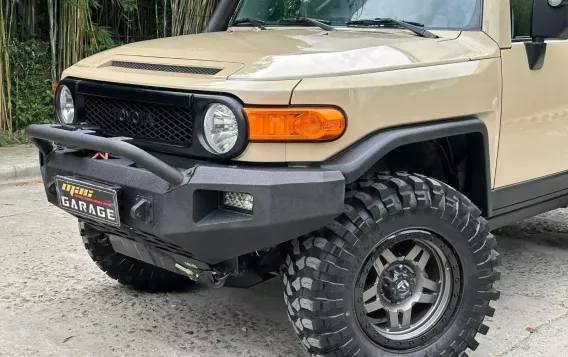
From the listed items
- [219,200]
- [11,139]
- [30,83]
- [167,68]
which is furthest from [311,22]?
[30,83]

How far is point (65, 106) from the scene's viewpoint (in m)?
3.35

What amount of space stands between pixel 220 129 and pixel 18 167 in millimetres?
5357

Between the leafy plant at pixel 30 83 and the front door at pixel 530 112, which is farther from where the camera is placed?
the leafy plant at pixel 30 83

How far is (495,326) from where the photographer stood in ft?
11.9

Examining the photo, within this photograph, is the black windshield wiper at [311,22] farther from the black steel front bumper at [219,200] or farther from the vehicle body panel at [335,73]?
the black steel front bumper at [219,200]

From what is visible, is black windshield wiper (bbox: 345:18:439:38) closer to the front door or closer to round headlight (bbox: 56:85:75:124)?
the front door

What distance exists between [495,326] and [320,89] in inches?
70.7

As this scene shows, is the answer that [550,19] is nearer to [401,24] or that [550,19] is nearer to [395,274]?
[401,24]

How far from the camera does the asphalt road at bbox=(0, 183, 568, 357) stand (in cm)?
336

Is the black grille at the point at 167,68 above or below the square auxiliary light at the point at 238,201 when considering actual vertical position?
above

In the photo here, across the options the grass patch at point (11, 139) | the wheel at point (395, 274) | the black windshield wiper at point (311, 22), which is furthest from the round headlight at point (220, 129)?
the grass patch at point (11, 139)

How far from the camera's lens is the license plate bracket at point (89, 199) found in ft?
8.93

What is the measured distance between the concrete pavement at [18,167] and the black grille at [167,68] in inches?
181

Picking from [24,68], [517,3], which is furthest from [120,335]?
[24,68]
